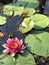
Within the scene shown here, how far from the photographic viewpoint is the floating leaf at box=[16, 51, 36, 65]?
4.81 ft

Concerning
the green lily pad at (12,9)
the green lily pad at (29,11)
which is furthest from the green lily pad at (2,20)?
the green lily pad at (29,11)

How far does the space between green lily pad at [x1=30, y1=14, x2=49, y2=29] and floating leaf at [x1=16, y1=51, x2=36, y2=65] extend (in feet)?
1.35

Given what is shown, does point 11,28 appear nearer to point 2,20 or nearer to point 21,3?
point 2,20

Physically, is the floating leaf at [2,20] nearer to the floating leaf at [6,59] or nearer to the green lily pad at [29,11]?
the green lily pad at [29,11]

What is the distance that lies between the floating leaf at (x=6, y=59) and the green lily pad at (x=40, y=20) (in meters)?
0.49

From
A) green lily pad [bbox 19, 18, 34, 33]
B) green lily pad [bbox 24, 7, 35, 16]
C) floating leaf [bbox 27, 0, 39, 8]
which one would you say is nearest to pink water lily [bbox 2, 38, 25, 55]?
green lily pad [bbox 19, 18, 34, 33]

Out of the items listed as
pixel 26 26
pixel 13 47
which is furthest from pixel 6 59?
pixel 26 26

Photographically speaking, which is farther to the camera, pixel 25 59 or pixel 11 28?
pixel 11 28

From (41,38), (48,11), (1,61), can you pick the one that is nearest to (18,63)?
(1,61)

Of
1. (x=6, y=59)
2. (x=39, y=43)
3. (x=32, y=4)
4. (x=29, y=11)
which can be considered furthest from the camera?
(x=32, y=4)

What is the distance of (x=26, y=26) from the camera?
182cm

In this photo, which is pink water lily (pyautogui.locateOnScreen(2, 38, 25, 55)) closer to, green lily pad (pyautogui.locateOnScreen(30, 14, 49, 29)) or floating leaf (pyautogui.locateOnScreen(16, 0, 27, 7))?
green lily pad (pyautogui.locateOnScreen(30, 14, 49, 29))

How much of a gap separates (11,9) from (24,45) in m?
0.63

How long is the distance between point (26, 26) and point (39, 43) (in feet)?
0.83
